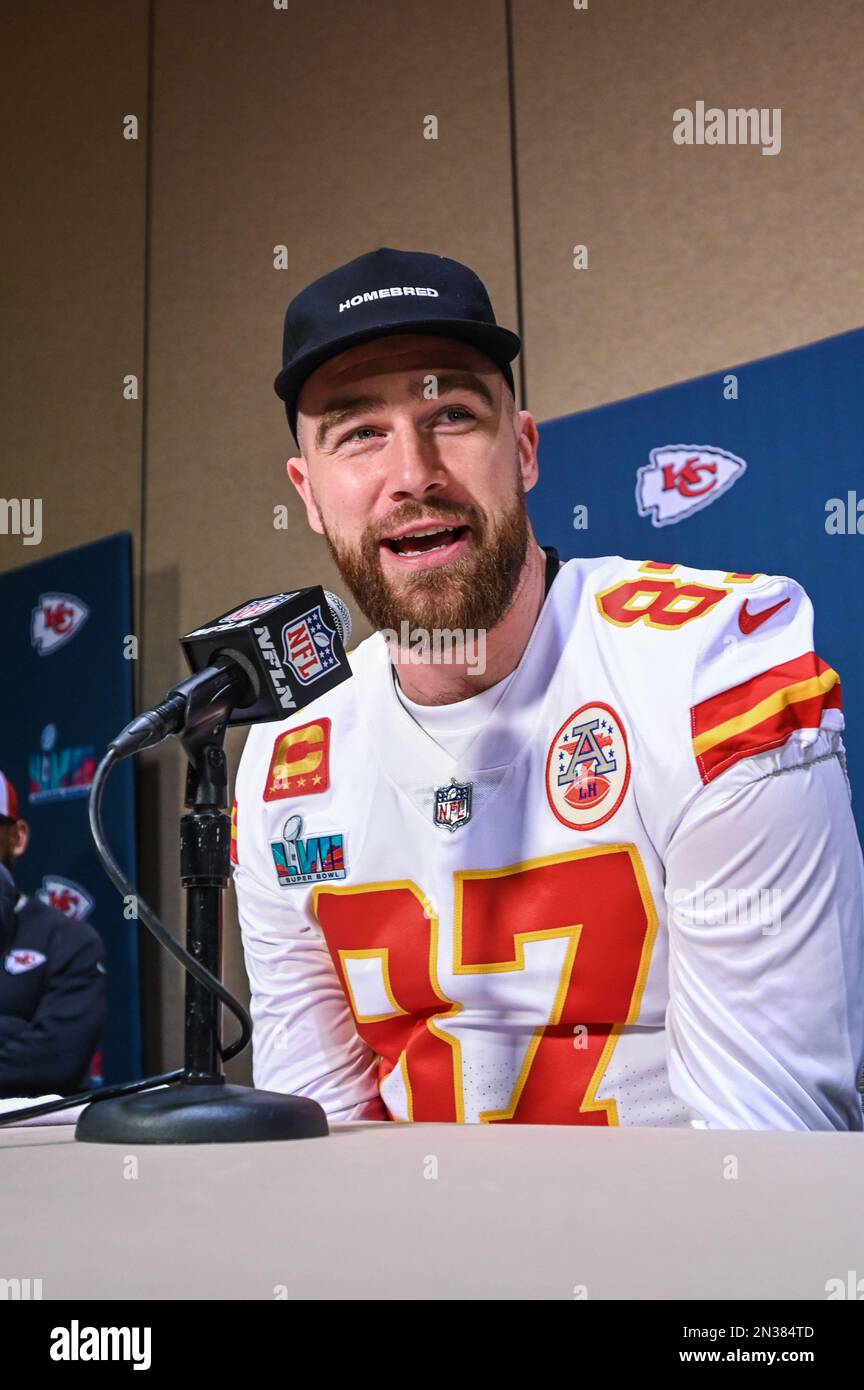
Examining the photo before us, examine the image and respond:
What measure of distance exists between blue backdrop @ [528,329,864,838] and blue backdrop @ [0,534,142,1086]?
4.08 feet

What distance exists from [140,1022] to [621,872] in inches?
89.6

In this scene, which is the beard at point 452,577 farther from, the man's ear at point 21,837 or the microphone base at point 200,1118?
the man's ear at point 21,837

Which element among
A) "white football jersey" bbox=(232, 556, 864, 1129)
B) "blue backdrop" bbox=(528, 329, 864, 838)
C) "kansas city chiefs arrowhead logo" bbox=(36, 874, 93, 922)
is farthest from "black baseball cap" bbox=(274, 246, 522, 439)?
"kansas city chiefs arrowhead logo" bbox=(36, 874, 93, 922)

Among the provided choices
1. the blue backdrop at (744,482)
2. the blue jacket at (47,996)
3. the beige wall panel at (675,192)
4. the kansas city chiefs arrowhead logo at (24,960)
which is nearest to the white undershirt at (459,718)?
the blue backdrop at (744,482)

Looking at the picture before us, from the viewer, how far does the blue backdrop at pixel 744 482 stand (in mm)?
2164

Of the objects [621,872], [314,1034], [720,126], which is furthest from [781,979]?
[720,126]

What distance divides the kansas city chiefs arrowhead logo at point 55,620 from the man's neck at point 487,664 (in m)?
2.30

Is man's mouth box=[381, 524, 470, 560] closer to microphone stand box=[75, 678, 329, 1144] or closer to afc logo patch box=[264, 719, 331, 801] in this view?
afc logo patch box=[264, 719, 331, 801]

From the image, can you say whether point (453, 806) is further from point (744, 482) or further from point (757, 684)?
point (744, 482)

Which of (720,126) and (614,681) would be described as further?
(720,126)

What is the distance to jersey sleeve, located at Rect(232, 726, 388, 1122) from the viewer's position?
1241 millimetres

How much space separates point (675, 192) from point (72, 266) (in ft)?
6.04
